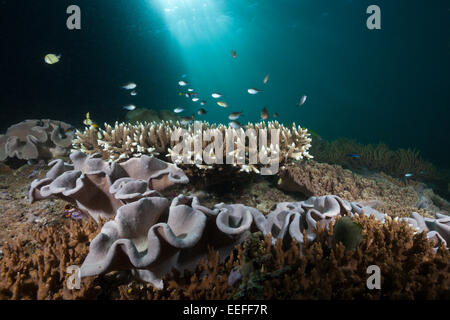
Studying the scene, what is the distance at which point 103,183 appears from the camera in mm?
2447

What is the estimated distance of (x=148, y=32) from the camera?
24359 mm

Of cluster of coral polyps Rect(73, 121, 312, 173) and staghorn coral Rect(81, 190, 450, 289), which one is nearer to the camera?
staghorn coral Rect(81, 190, 450, 289)

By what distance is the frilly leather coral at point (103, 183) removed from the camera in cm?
221

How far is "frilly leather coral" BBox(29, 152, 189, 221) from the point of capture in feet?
7.23

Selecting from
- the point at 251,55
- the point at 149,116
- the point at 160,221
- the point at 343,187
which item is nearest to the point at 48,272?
the point at 160,221

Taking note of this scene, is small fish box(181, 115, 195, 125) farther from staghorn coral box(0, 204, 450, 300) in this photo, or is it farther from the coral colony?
staghorn coral box(0, 204, 450, 300)

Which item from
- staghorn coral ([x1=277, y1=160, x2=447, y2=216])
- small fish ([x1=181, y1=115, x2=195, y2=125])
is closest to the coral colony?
staghorn coral ([x1=277, y1=160, x2=447, y2=216])

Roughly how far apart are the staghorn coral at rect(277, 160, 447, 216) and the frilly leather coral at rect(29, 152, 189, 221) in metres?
2.05

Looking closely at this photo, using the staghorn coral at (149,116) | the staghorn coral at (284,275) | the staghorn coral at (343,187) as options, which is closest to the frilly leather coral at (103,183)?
the staghorn coral at (284,275)

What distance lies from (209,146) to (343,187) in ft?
8.98

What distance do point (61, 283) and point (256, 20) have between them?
1778 inches

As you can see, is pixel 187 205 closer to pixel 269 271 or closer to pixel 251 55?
pixel 269 271

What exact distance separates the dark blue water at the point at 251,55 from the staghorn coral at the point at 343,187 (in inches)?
528

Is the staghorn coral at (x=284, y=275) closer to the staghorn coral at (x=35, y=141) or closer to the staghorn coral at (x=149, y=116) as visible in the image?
the staghorn coral at (x=35, y=141)
